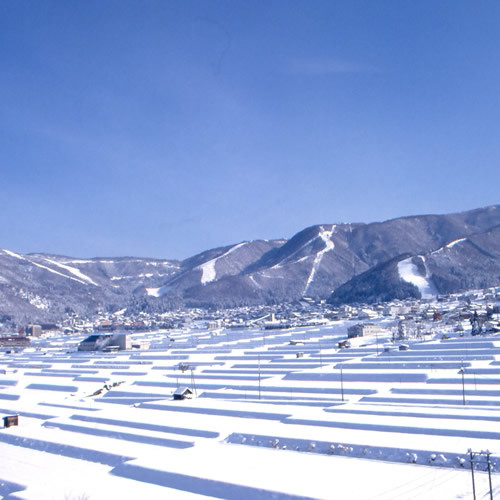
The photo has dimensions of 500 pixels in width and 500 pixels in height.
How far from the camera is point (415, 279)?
93.6 meters

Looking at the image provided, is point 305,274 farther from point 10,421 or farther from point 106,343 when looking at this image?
point 10,421

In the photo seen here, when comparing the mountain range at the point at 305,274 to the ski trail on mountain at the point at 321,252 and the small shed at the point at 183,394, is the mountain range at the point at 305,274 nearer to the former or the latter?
the ski trail on mountain at the point at 321,252

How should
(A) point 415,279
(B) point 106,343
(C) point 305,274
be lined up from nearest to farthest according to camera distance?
(B) point 106,343 < (A) point 415,279 < (C) point 305,274

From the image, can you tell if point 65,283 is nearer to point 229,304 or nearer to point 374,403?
point 229,304

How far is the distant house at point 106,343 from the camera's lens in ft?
129

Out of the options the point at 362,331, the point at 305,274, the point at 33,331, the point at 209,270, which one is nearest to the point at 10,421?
the point at 362,331

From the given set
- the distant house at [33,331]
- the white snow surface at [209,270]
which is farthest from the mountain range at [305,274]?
the distant house at [33,331]

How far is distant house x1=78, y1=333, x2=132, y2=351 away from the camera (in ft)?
129

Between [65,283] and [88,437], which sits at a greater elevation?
[65,283]

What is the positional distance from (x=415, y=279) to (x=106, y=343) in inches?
2547

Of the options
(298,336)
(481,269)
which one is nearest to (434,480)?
(298,336)

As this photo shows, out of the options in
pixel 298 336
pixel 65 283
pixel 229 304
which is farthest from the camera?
pixel 65 283

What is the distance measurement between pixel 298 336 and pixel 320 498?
34.5 meters

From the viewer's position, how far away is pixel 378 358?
22938 millimetres
